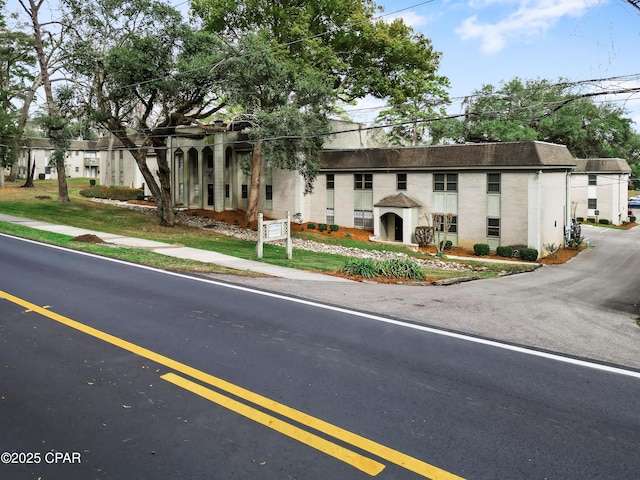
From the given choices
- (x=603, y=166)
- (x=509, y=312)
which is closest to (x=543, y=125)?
(x=603, y=166)

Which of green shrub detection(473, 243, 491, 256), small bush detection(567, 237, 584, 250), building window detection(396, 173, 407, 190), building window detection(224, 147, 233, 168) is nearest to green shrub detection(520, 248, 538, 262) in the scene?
green shrub detection(473, 243, 491, 256)

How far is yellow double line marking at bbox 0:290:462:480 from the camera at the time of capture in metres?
4.47

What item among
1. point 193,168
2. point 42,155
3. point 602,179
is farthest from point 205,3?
point 42,155

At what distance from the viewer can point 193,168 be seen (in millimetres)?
45219

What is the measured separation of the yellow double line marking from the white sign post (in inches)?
444

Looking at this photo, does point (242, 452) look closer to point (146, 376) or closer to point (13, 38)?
point (146, 376)

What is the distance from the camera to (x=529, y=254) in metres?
29.8

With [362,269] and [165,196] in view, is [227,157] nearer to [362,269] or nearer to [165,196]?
[165,196]

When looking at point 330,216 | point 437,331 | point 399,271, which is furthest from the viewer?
point 330,216

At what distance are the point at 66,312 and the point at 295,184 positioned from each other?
1178 inches

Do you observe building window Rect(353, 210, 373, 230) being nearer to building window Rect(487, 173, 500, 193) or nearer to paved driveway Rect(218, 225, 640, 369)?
building window Rect(487, 173, 500, 193)

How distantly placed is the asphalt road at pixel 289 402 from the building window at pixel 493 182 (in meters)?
24.6

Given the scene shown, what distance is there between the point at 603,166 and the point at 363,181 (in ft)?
101

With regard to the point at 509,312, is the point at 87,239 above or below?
above
